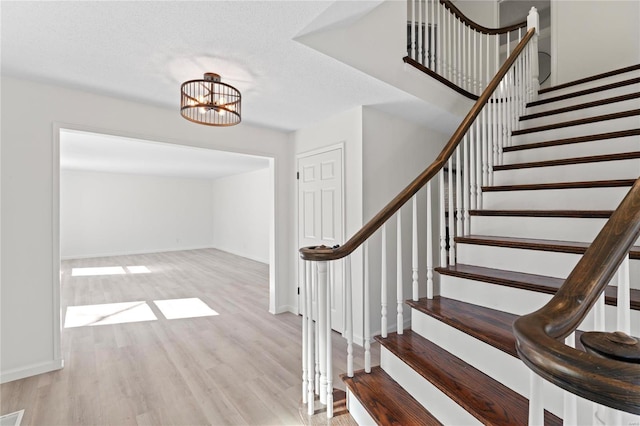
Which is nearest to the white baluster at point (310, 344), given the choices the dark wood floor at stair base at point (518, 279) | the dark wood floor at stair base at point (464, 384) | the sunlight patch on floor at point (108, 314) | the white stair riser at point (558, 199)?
the dark wood floor at stair base at point (464, 384)

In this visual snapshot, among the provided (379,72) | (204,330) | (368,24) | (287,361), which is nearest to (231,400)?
(287,361)

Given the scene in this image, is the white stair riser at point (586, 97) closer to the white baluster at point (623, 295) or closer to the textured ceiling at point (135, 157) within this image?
the white baluster at point (623, 295)

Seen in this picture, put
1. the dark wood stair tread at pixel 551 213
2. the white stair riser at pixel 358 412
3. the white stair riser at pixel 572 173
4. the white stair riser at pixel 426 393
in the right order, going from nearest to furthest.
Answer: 1. the white stair riser at pixel 426 393
2. the white stair riser at pixel 358 412
3. the dark wood stair tread at pixel 551 213
4. the white stair riser at pixel 572 173

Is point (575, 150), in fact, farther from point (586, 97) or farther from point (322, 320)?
point (322, 320)

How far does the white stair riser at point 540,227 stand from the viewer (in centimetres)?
180

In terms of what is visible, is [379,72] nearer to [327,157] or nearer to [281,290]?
[327,157]

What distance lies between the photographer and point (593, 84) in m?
3.10

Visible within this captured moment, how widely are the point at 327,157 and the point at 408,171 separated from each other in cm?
94

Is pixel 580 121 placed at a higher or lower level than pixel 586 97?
lower

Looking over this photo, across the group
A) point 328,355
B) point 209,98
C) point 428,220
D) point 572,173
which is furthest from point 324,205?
point 572,173

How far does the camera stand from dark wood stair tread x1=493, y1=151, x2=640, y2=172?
1.96 m

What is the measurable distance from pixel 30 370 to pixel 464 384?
316 centimetres

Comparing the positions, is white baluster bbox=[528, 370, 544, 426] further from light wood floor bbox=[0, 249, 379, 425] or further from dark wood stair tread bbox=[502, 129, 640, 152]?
dark wood stair tread bbox=[502, 129, 640, 152]

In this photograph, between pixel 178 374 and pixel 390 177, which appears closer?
pixel 178 374
